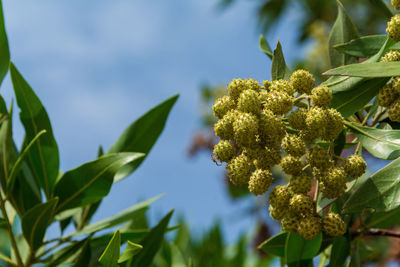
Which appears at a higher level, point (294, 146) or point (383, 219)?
point (294, 146)

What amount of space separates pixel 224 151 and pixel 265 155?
97mm

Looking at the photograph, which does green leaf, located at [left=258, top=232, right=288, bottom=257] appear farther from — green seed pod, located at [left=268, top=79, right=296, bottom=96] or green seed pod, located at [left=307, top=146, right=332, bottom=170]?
green seed pod, located at [left=268, top=79, right=296, bottom=96]

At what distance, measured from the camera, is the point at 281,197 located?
1127 mm

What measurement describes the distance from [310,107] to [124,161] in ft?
1.98

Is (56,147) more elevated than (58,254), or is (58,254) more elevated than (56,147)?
(56,147)

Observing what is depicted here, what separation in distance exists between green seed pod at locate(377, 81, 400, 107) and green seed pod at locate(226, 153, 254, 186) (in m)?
0.33

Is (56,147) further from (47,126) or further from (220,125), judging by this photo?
(220,125)

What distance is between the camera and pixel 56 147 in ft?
5.41

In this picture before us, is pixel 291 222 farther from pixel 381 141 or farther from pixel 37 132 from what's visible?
pixel 37 132

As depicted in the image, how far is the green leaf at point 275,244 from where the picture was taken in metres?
1.44

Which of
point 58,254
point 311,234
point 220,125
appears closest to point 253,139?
point 220,125

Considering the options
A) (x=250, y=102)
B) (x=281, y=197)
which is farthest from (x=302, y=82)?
(x=281, y=197)

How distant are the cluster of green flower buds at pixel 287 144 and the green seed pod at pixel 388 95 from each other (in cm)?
12

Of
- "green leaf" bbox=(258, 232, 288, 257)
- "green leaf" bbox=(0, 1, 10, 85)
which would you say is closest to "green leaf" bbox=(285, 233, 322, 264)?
"green leaf" bbox=(258, 232, 288, 257)
